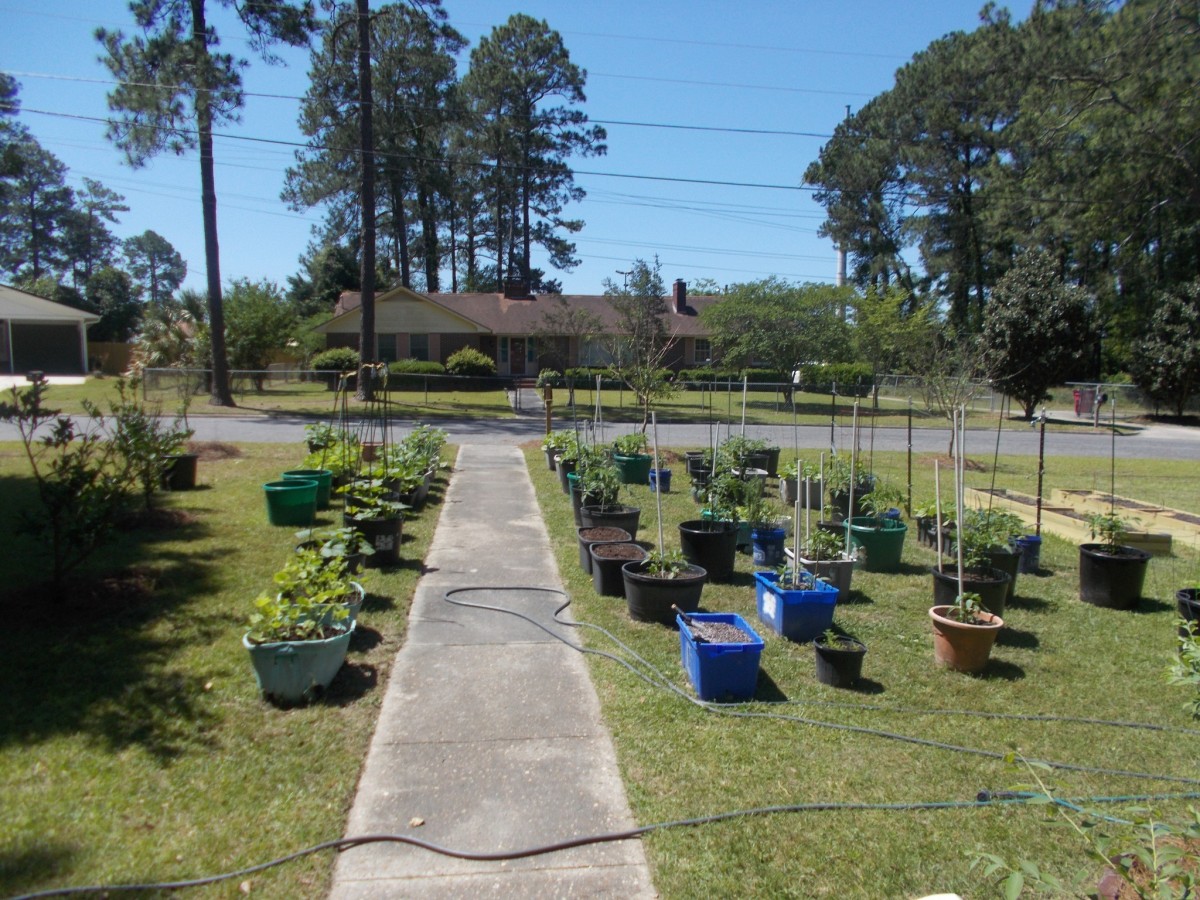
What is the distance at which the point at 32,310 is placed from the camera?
36969 millimetres

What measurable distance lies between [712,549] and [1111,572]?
9.85ft

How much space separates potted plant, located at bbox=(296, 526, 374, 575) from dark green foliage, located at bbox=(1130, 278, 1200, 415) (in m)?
30.2

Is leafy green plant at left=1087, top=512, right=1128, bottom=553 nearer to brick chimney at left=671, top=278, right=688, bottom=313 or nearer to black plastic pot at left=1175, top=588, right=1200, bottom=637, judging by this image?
black plastic pot at left=1175, top=588, right=1200, bottom=637

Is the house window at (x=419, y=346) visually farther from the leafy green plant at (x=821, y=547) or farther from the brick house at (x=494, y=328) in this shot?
the leafy green plant at (x=821, y=547)

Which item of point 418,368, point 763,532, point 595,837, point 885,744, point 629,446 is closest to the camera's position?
point 595,837

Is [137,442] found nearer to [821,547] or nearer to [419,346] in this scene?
[821,547]

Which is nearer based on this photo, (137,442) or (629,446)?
(137,442)

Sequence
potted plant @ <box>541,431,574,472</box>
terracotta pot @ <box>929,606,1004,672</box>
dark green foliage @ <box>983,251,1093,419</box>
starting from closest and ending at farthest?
terracotta pot @ <box>929,606,1004,672</box>
potted plant @ <box>541,431,574,472</box>
dark green foliage @ <box>983,251,1093,419</box>

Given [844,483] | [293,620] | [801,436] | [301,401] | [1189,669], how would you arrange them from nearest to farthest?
[1189,669] → [293,620] → [844,483] → [801,436] → [301,401]

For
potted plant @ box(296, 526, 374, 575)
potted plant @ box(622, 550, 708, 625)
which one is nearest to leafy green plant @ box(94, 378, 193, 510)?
potted plant @ box(296, 526, 374, 575)

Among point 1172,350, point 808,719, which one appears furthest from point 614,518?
point 1172,350

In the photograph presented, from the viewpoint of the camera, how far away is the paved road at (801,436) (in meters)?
18.2

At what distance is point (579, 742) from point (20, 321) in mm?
42205

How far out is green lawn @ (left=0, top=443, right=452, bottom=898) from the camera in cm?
302
